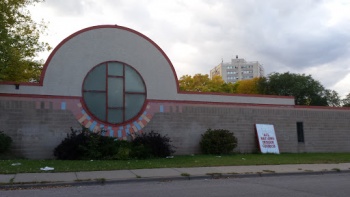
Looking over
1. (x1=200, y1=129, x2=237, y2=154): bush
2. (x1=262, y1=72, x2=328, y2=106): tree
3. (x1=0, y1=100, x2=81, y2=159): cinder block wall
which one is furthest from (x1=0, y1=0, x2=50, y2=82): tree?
(x1=262, y1=72, x2=328, y2=106): tree

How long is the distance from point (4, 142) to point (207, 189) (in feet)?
35.6

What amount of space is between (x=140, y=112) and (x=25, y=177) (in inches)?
369

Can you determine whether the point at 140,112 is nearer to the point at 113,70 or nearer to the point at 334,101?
the point at 113,70

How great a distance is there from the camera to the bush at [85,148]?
17.1 m

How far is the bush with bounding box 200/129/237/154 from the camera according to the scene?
20625 millimetres

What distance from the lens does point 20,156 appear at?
1766 cm

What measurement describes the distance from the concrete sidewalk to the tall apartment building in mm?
137734

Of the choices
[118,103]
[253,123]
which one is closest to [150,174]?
[118,103]

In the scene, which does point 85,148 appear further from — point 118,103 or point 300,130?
point 300,130

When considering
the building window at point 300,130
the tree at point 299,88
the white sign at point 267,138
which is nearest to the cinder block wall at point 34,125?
the white sign at point 267,138

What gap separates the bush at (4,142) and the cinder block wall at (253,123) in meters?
6.88

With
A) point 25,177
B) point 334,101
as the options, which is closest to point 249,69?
point 334,101

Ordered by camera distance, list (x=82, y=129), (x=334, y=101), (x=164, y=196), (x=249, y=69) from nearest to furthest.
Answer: (x=164, y=196) → (x=82, y=129) → (x=334, y=101) → (x=249, y=69)

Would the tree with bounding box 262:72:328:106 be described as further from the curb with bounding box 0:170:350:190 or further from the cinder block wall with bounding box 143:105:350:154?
the curb with bounding box 0:170:350:190
